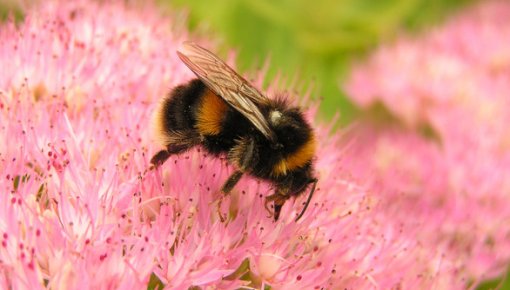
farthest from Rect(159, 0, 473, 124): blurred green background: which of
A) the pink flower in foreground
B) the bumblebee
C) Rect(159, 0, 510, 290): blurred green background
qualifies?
the bumblebee

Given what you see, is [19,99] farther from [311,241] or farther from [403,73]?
[403,73]

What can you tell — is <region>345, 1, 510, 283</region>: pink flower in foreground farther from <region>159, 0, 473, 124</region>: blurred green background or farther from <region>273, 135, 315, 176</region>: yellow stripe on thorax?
<region>273, 135, 315, 176</region>: yellow stripe on thorax

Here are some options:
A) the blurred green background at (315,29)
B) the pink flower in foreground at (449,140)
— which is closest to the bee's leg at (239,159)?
the pink flower in foreground at (449,140)

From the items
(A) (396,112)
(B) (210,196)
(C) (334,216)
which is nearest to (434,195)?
(A) (396,112)

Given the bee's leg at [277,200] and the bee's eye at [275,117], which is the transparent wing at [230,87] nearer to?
the bee's eye at [275,117]

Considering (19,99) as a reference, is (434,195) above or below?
above
